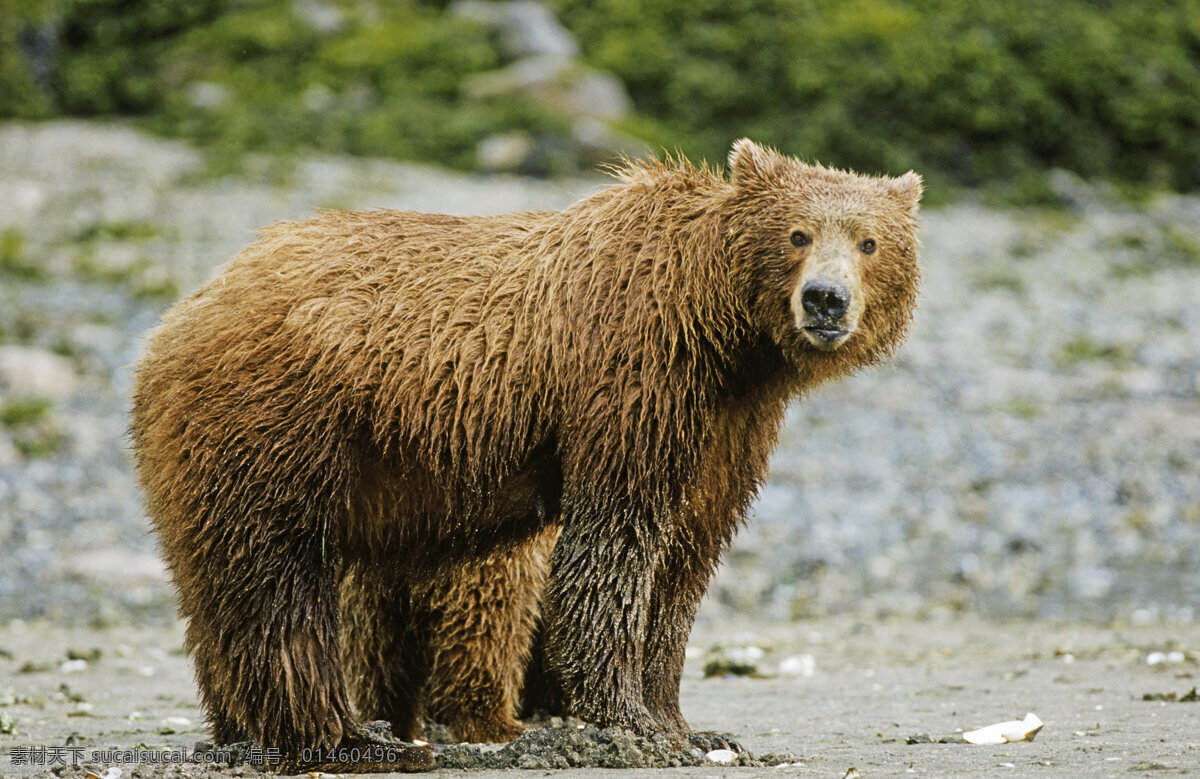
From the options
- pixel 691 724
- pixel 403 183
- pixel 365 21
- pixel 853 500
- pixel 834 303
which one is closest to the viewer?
pixel 834 303

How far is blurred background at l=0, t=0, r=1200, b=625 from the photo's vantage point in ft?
41.7

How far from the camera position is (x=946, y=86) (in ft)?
86.9

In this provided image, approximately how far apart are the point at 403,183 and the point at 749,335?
1802cm

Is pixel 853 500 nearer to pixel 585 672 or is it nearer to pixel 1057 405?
pixel 1057 405

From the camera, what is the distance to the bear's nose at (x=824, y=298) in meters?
5.73

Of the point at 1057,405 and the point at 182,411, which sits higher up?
the point at 1057,405

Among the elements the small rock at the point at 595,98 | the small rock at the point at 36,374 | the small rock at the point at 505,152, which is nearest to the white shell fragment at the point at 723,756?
the small rock at the point at 36,374

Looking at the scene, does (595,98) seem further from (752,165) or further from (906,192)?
(752,165)

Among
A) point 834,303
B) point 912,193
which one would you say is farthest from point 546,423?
point 912,193

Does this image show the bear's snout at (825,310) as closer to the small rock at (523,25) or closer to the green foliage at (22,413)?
the green foliage at (22,413)

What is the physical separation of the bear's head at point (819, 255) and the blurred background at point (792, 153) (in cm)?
572

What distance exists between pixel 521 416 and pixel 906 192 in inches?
77.7

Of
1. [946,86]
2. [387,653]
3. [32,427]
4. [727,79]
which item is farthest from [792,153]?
[387,653]

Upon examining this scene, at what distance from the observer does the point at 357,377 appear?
236 inches
